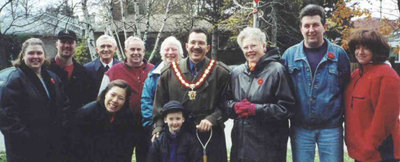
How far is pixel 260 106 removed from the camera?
3396 millimetres

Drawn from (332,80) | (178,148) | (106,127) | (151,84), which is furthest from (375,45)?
(106,127)

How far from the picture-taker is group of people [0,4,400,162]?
344 cm

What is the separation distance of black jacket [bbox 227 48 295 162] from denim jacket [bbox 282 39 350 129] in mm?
193

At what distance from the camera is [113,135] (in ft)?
13.0

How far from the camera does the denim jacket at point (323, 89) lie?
356cm

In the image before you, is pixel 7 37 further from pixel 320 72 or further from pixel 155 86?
pixel 320 72

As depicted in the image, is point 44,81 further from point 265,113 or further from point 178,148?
point 265,113

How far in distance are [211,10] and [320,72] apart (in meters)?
21.1

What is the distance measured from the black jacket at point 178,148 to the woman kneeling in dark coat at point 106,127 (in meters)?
0.55

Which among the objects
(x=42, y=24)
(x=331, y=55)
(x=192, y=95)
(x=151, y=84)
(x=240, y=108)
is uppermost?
(x=42, y=24)

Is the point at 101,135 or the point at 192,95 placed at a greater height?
the point at 192,95

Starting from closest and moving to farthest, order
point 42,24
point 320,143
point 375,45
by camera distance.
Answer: point 375,45, point 320,143, point 42,24

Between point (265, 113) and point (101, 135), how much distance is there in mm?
1908

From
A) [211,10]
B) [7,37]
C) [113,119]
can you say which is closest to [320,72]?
[113,119]
